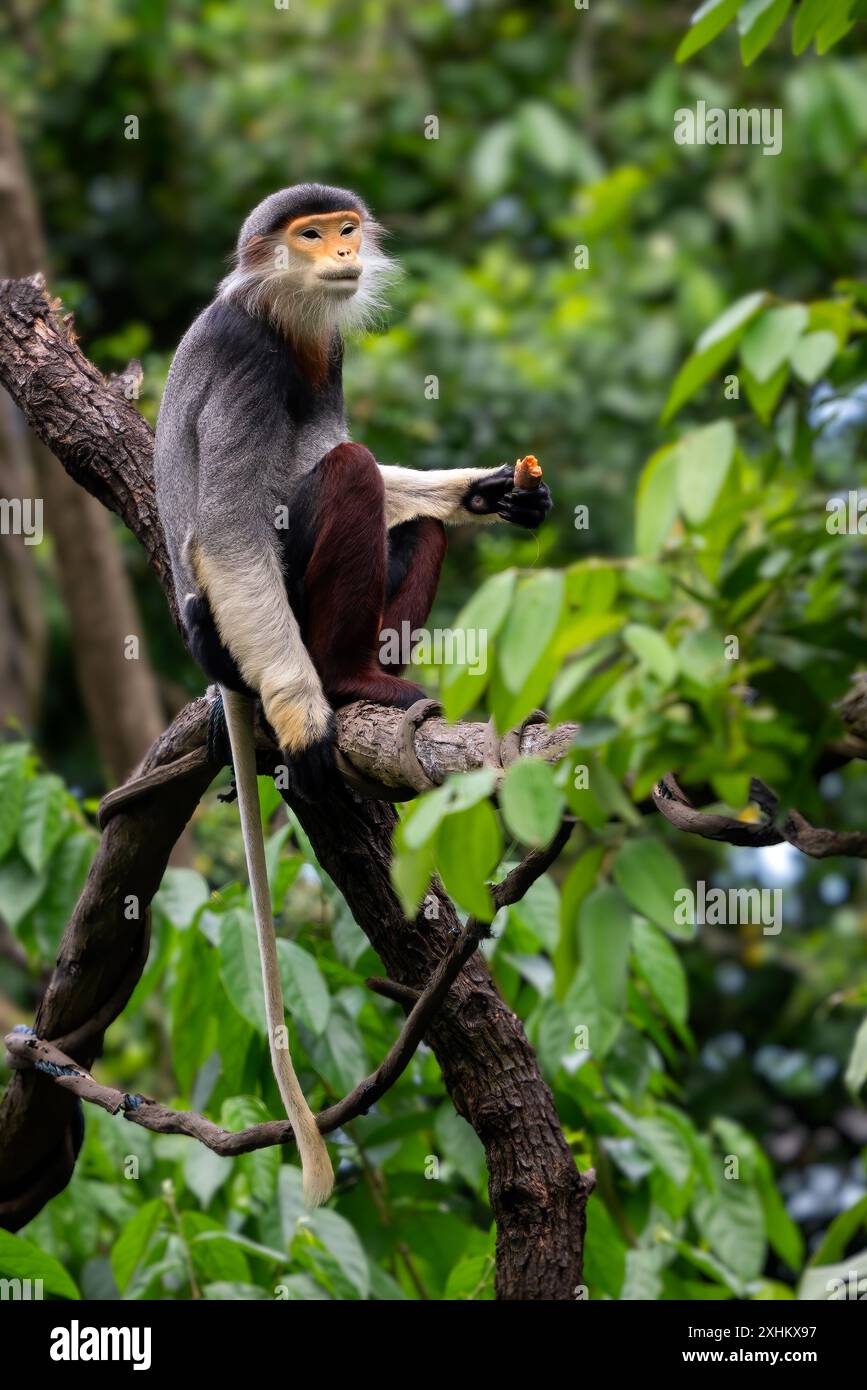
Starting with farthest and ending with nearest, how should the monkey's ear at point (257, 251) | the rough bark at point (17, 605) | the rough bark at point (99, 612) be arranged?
1. the rough bark at point (17, 605)
2. the rough bark at point (99, 612)
3. the monkey's ear at point (257, 251)

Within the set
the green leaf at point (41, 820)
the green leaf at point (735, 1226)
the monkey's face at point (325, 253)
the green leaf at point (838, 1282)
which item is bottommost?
the green leaf at point (735, 1226)

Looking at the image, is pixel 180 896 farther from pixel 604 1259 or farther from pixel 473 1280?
pixel 604 1259

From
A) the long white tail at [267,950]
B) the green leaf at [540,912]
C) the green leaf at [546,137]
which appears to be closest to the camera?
the long white tail at [267,950]

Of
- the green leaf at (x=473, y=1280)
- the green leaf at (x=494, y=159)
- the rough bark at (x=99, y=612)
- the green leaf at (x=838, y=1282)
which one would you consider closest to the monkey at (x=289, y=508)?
the green leaf at (x=473, y=1280)

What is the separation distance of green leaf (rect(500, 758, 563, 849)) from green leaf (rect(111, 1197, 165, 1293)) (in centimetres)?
254

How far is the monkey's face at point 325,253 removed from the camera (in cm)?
409

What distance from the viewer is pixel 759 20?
2.22 meters

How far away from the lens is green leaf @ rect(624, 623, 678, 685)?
1.67 m

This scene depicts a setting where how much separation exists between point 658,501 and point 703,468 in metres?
0.07

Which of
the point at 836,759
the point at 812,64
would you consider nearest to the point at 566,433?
the point at 812,64

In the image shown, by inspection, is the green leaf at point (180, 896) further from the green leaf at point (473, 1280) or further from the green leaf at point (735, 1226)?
the green leaf at point (735, 1226)

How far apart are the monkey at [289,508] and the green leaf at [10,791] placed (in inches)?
25.4

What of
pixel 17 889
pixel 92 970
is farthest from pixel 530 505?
pixel 17 889

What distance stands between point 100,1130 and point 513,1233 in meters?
1.52
